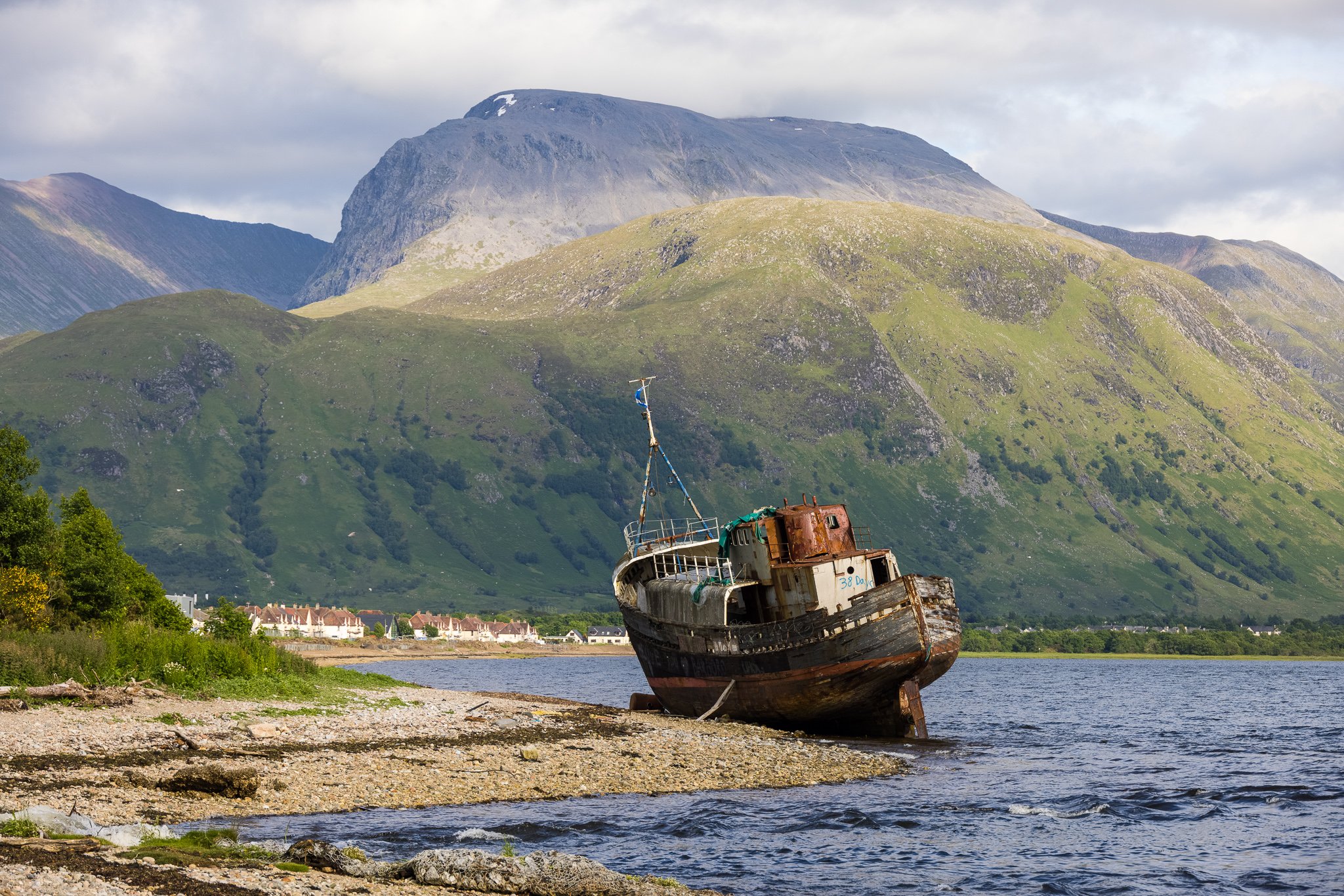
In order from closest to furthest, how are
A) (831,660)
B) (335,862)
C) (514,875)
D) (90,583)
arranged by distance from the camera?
(514,875) → (335,862) → (831,660) → (90,583)

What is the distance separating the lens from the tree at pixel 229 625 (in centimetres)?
6688

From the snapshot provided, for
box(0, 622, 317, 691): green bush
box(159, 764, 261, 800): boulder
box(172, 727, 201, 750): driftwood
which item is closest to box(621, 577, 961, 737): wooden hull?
box(0, 622, 317, 691): green bush

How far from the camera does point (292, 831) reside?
1178 inches

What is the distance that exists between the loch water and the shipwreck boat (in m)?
3.39

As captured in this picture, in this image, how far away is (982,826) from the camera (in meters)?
38.3

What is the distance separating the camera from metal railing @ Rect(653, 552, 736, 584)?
67250 millimetres

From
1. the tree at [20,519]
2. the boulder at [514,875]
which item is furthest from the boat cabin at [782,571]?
the boulder at [514,875]

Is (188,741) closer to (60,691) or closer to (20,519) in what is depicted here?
(60,691)

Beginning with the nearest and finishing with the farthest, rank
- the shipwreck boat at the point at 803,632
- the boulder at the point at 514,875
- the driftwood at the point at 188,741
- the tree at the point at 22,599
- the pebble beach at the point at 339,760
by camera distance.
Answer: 1. the boulder at the point at 514,875
2. the pebble beach at the point at 339,760
3. the driftwood at the point at 188,741
4. the tree at the point at 22,599
5. the shipwreck boat at the point at 803,632

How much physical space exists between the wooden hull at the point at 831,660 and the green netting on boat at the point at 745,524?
191 inches

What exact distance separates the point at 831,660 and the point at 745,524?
10657mm

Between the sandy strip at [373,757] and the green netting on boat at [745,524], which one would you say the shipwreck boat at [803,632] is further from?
the sandy strip at [373,757]

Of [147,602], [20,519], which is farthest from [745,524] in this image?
[20,519]

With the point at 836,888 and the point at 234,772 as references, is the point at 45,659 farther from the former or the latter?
the point at 836,888
